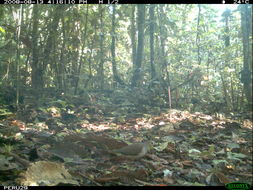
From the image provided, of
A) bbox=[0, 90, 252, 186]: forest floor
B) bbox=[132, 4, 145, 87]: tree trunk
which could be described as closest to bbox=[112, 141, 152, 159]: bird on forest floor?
bbox=[0, 90, 252, 186]: forest floor

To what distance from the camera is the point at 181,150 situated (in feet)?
10.4

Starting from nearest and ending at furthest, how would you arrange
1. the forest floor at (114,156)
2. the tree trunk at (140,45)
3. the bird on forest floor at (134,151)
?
the forest floor at (114,156) → the bird on forest floor at (134,151) → the tree trunk at (140,45)

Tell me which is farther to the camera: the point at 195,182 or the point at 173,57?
the point at 173,57

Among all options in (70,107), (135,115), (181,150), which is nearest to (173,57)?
(135,115)

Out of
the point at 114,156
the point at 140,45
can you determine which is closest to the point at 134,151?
the point at 114,156

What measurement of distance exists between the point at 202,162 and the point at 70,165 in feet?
4.22

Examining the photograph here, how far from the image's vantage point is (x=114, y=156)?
Answer: 9.10 feet

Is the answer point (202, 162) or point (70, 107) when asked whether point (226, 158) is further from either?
point (70, 107)

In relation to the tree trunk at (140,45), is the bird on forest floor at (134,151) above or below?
below

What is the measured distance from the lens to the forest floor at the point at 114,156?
2207 mm

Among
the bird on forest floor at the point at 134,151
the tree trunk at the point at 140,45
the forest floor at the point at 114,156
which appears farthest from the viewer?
the tree trunk at the point at 140,45

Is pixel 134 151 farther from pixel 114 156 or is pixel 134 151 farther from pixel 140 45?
pixel 140 45

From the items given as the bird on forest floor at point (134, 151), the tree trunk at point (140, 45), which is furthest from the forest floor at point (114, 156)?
the tree trunk at point (140, 45)

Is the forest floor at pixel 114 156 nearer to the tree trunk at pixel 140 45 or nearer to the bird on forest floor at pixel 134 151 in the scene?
the bird on forest floor at pixel 134 151
